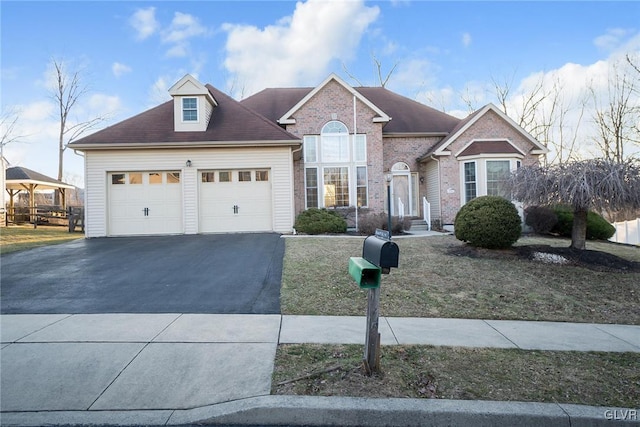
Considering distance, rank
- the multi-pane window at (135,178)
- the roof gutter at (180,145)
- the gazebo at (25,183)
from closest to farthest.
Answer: the roof gutter at (180,145)
the multi-pane window at (135,178)
the gazebo at (25,183)

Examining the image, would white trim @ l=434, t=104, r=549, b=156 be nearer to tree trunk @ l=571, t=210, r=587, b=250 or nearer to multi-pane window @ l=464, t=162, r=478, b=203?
multi-pane window @ l=464, t=162, r=478, b=203

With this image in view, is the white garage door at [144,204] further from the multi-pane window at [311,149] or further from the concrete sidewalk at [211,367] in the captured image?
the concrete sidewalk at [211,367]

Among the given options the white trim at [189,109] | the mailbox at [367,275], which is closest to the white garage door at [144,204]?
the white trim at [189,109]

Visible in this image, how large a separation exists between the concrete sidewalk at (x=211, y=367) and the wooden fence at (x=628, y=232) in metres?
14.0

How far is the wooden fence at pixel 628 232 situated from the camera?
609 inches

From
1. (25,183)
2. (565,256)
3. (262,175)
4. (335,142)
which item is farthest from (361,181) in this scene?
(25,183)

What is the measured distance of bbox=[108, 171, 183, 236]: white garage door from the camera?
13.8 metres

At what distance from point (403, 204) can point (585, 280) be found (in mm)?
11257

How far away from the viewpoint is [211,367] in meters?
3.66

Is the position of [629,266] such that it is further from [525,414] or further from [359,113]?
[359,113]

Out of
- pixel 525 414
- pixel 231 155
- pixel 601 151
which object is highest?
pixel 601 151

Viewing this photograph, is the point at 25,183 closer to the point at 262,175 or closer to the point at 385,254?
the point at 262,175

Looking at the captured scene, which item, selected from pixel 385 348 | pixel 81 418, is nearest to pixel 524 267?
pixel 385 348

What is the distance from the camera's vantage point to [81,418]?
2.88 metres
